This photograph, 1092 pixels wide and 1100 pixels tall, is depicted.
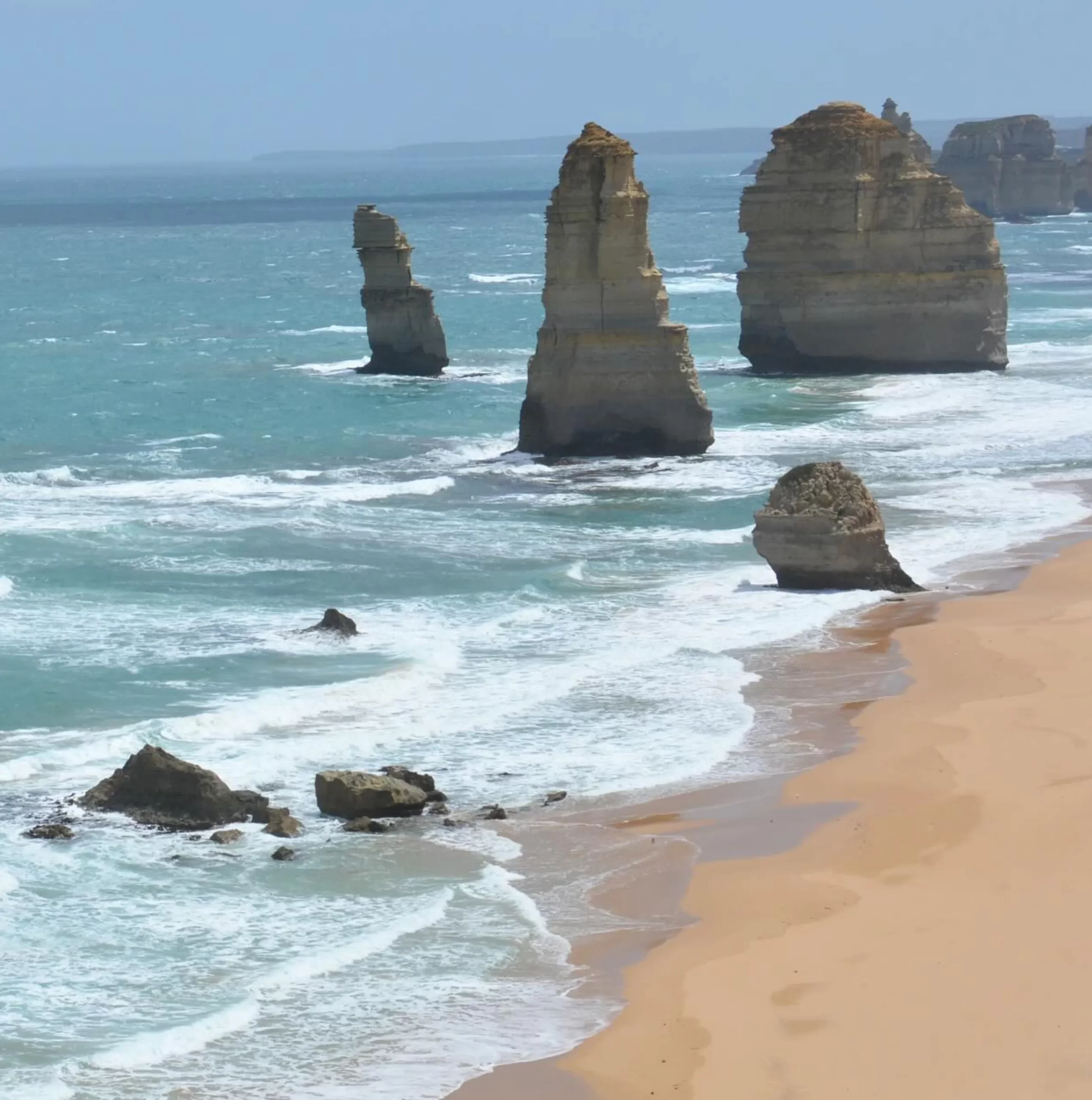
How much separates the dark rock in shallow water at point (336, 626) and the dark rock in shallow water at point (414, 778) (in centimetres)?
573

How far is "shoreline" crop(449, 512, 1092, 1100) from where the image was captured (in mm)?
11492

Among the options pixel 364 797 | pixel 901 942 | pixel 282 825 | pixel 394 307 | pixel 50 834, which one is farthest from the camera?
pixel 394 307

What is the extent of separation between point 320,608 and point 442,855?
938cm

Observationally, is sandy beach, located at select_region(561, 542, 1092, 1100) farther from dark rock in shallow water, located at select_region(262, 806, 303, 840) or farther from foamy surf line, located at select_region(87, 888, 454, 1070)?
dark rock in shallow water, located at select_region(262, 806, 303, 840)

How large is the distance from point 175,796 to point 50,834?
1.03 metres

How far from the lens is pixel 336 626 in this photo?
22562 mm

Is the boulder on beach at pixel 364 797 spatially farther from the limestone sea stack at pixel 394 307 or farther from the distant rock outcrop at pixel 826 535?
Answer: the limestone sea stack at pixel 394 307

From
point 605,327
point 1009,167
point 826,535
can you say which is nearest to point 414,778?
point 826,535

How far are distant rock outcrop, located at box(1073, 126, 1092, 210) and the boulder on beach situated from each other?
447ft

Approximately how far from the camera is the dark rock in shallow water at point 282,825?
621 inches

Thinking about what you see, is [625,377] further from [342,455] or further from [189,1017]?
[189,1017]

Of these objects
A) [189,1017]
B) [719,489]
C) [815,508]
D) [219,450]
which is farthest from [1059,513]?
[189,1017]

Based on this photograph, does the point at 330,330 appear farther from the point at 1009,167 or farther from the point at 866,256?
the point at 1009,167

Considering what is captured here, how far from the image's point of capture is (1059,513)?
3078 centimetres
